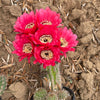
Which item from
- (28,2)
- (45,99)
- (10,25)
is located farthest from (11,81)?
(28,2)

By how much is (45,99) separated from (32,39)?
63 cm

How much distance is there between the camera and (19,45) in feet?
3.39

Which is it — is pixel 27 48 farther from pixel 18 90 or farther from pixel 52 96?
pixel 18 90

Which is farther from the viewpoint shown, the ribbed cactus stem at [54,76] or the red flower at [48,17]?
the ribbed cactus stem at [54,76]

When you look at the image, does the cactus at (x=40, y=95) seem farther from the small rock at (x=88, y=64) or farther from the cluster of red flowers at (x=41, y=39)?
the small rock at (x=88, y=64)

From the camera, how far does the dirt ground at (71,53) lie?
1.52 meters

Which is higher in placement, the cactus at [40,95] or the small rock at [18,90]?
the cactus at [40,95]

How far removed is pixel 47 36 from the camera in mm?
1044

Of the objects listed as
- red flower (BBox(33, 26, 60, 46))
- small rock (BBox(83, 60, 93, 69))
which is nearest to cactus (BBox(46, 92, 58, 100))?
red flower (BBox(33, 26, 60, 46))

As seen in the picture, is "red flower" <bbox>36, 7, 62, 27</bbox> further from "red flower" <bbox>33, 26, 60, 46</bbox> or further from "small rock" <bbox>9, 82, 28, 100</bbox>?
"small rock" <bbox>9, 82, 28, 100</bbox>

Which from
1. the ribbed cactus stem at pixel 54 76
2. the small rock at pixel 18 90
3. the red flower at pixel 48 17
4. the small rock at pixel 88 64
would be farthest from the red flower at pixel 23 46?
the small rock at pixel 88 64

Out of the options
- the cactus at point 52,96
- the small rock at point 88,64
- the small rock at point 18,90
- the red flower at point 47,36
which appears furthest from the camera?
the small rock at point 88,64

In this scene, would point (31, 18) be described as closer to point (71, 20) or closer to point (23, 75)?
point (23, 75)

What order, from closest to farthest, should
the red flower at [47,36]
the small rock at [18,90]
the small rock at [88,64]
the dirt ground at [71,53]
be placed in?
the red flower at [47,36]
the small rock at [18,90]
the dirt ground at [71,53]
the small rock at [88,64]
